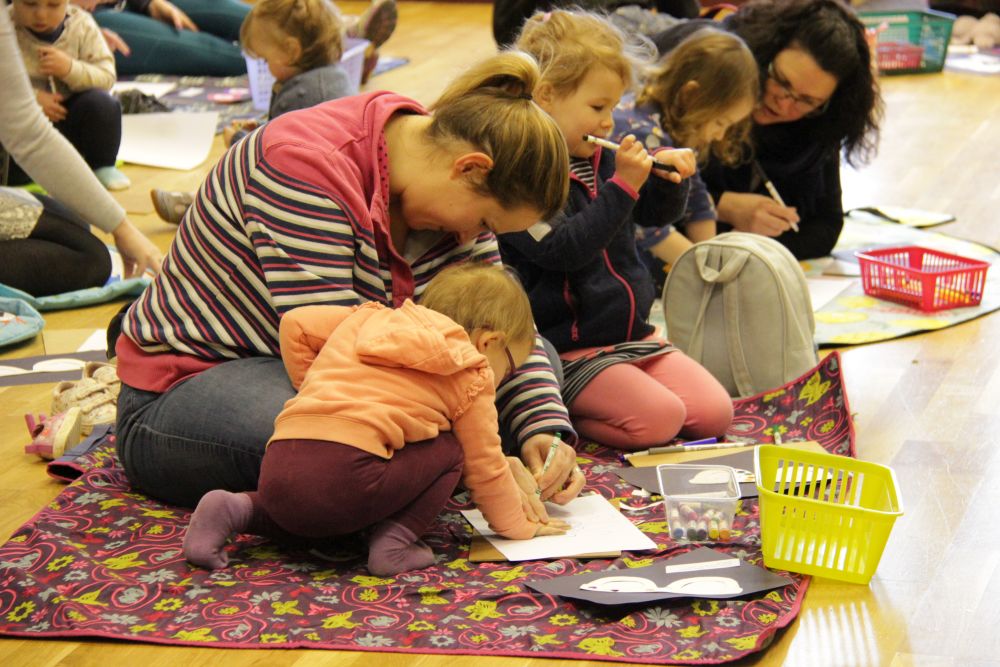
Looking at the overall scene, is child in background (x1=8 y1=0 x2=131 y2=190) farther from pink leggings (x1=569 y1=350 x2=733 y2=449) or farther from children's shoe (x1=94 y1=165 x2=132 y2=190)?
pink leggings (x1=569 y1=350 x2=733 y2=449)

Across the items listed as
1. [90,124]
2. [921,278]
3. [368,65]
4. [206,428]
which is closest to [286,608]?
[206,428]

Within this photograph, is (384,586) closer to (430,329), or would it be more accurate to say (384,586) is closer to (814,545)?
(430,329)

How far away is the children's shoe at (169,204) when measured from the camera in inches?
134

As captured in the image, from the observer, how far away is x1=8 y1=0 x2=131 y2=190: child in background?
139 inches

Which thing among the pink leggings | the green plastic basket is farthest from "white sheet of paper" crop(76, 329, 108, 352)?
the green plastic basket

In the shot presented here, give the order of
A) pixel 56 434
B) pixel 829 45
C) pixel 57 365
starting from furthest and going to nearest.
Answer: pixel 829 45, pixel 57 365, pixel 56 434

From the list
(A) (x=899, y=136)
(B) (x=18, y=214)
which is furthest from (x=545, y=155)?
(A) (x=899, y=136)

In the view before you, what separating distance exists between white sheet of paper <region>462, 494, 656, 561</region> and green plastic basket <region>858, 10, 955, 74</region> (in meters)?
4.27

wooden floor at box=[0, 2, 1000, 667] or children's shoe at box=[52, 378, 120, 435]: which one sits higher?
children's shoe at box=[52, 378, 120, 435]

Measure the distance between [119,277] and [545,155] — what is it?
169 centimetres

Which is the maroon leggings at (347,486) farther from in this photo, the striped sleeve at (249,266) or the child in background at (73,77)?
the child in background at (73,77)

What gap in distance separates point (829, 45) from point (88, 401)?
1.91 metres

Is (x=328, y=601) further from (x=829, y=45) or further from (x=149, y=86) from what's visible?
(x=149, y=86)

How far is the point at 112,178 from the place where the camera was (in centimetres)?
379
